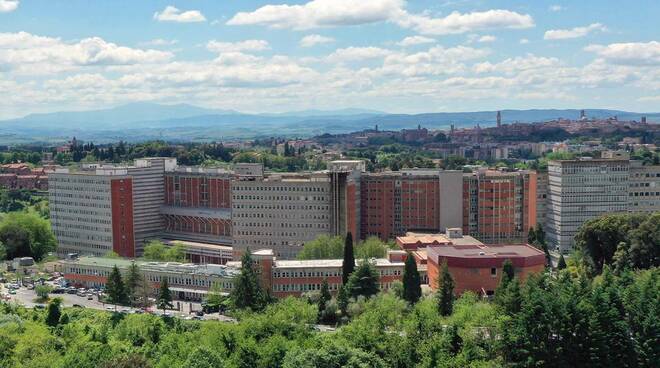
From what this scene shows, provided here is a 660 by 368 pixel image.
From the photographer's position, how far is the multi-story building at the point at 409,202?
3258 inches

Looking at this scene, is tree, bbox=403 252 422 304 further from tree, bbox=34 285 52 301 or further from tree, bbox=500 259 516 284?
tree, bbox=34 285 52 301

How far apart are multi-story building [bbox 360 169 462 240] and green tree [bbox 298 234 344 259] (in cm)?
1350

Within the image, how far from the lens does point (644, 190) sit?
8731 centimetres

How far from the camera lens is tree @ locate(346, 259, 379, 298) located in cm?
5669

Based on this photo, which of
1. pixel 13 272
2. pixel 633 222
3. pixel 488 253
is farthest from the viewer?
pixel 13 272

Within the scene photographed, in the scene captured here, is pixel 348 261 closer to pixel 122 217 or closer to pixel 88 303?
pixel 88 303

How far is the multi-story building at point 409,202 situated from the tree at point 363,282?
27034mm

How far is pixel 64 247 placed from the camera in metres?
91.3

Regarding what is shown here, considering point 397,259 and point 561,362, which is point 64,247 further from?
point 561,362

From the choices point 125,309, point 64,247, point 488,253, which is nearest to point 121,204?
point 64,247

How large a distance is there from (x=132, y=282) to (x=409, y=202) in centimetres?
3270

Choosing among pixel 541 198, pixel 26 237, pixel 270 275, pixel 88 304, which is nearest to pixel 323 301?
pixel 270 275

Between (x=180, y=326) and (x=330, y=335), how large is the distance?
34.1 ft

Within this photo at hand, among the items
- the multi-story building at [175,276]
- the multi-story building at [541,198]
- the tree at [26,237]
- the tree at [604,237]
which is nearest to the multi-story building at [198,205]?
the tree at [26,237]
